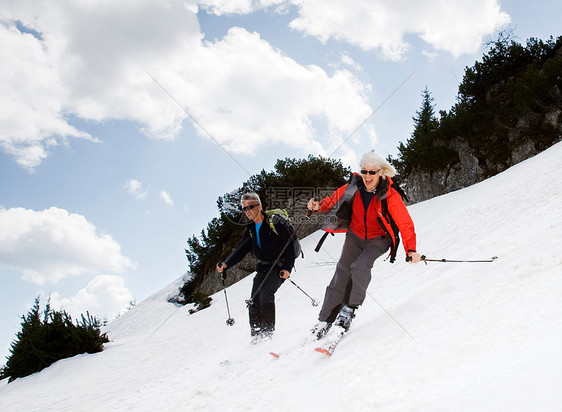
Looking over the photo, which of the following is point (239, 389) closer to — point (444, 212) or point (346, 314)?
point (346, 314)

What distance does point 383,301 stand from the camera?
16.5 feet

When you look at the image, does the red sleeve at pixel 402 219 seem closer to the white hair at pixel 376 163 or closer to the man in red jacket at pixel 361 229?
the man in red jacket at pixel 361 229

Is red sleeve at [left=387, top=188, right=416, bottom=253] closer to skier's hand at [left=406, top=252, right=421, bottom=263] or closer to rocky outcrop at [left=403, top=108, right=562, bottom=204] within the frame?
skier's hand at [left=406, top=252, right=421, bottom=263]

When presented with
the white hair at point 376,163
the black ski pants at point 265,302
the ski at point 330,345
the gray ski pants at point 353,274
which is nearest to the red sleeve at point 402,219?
the white hair at point 376,163

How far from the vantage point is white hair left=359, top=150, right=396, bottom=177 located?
141 inches

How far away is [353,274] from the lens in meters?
3.54

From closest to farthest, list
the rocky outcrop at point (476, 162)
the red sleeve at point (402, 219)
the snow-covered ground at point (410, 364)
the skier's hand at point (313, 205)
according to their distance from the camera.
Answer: the snow-covered ground at point (410, 364), the red sleeve at point (402, 219), the skier's hand at point (313, 205), the rocky outcrop at point (476, 162)

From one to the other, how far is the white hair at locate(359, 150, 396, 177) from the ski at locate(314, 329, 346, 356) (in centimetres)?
155

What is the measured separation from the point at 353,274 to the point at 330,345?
0.71 metres

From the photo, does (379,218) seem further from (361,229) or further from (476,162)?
(476,162)

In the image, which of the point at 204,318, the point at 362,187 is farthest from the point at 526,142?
the point at 362,187

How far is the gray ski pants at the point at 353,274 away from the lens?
11.5 ft

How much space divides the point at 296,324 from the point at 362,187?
8.43 ft

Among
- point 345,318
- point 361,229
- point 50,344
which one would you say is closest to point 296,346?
point 345,318
